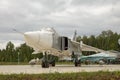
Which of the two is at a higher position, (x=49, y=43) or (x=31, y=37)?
(x=31, y=37)

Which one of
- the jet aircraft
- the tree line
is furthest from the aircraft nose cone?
the tree line

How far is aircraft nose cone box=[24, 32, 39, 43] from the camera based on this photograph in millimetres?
28125

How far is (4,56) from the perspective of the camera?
10931 centimetres

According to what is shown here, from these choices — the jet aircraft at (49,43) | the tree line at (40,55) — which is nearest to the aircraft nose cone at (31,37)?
the jet aircraft at (49,43)

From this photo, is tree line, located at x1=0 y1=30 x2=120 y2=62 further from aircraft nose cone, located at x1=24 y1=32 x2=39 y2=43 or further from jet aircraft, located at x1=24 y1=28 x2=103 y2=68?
aircraft nose cone, located at x1=24 y1=32 x2=39 y2=43

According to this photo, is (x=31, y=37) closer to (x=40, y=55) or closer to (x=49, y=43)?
(x=49, y=43)

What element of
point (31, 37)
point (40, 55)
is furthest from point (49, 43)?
point (40, 55)

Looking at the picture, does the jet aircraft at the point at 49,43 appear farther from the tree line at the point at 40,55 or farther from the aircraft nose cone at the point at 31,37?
the tree line at the point at 40,55

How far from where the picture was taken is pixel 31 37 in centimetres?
2809

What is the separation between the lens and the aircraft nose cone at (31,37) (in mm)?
28125

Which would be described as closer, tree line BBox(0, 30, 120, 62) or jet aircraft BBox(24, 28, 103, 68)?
jet aircraft BBox(24, 28, 103, 68)

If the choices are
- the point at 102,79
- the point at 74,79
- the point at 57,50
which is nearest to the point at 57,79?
the point at 74,79

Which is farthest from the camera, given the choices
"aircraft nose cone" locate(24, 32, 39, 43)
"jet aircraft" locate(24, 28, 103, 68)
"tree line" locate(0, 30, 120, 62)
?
"tree line" locate(0, 30, 120, 62)

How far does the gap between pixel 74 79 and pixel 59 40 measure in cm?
1936
